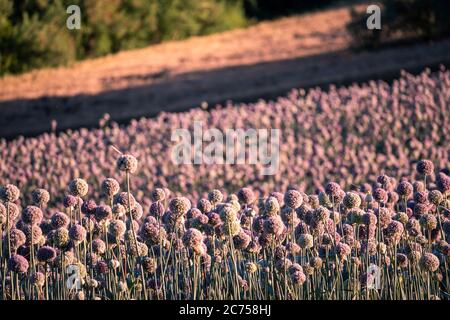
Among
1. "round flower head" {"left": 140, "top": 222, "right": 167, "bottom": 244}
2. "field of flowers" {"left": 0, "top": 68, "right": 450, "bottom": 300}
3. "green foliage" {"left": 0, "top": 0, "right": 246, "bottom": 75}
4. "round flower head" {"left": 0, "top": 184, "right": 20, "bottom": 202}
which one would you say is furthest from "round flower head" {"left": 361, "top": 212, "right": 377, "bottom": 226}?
"green foliage" {"left": 0, "top": 0, "right": 246, "bottom": 75}

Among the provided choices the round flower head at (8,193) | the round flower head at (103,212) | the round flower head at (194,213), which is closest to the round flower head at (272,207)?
the round flower head at (194,213)

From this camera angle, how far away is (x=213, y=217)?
11.3 ft

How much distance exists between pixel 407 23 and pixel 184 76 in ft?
16.1

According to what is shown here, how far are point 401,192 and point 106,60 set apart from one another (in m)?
15.5

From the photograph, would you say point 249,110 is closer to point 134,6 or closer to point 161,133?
point 161,133

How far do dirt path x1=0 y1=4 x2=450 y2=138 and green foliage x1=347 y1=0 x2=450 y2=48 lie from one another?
568mm

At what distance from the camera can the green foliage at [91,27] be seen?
52.7 feet

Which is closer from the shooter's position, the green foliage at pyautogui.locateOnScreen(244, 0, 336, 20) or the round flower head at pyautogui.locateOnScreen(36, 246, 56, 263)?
the round flower head at pyautogui.locateOnScreen(36, 246, 56, 263)

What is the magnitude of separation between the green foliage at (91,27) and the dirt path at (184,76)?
17.4 inches

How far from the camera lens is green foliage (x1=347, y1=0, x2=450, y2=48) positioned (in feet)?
53.1

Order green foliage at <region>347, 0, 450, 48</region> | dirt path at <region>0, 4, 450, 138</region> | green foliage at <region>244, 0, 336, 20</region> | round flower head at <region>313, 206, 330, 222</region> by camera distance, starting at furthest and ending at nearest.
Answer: green foliage at <region>244, 0, 336, 20</region> → green foliage at <region>347, 0, 450, 48</region> → dirt path at <region>0, 4, 450, 138</region> → round flower head at <region>313, 206, 330, 222</region>

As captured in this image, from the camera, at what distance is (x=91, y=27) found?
18.2 m

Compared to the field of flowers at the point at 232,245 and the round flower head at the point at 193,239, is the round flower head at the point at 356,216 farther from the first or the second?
the round flower head at the point at 193,239

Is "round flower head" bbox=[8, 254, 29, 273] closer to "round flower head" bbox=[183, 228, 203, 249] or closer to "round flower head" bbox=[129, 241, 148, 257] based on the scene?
"round flower head" bbox=[129, 241, 148, 257]
